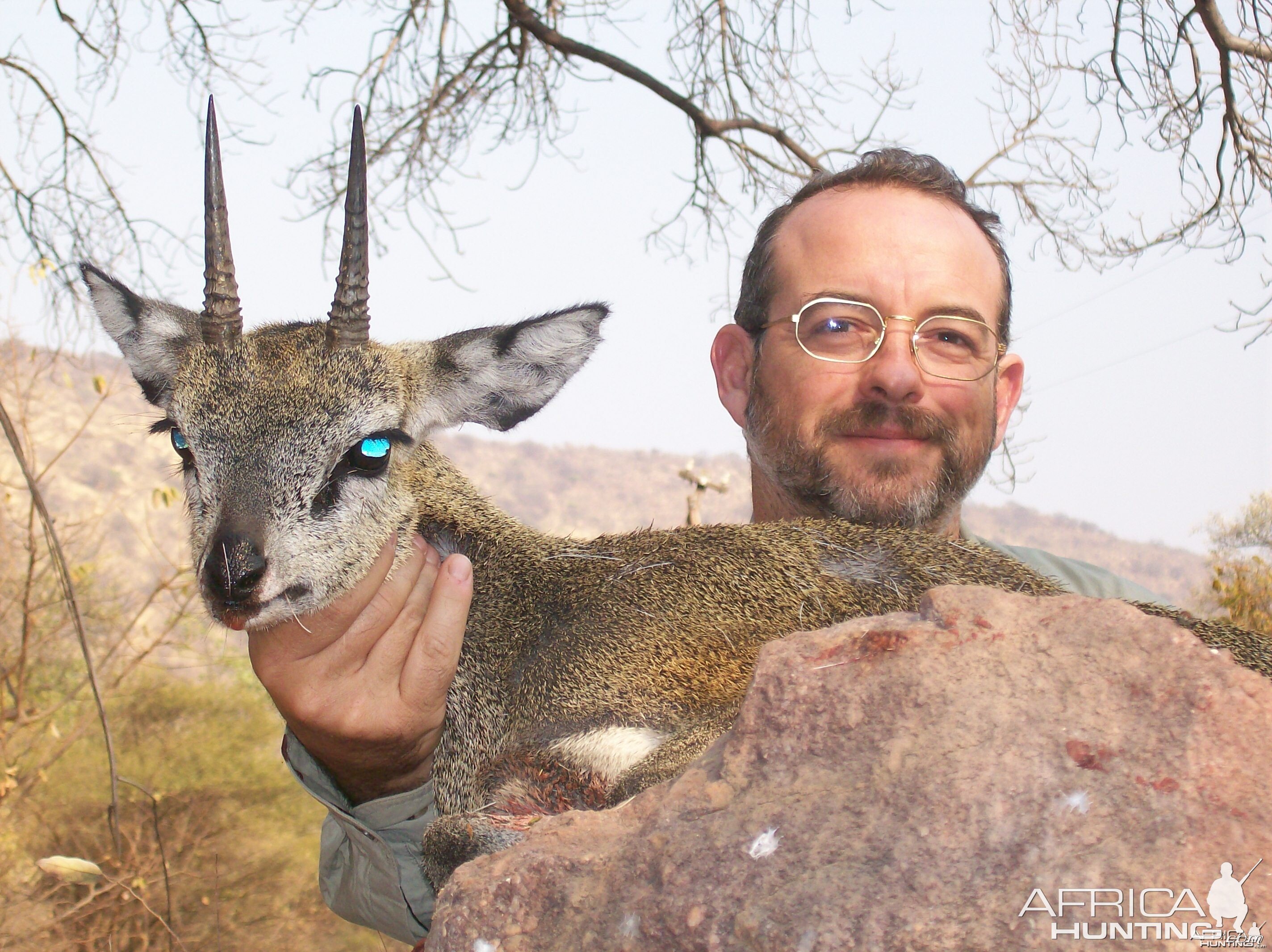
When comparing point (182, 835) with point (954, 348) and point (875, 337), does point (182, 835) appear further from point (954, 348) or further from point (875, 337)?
point (954, 348)

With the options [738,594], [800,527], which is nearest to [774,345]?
[800,527]

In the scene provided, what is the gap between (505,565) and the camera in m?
3.69

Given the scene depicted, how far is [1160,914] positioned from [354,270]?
9.93 ft

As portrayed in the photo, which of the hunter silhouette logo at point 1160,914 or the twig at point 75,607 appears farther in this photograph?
the twig at point 75,607

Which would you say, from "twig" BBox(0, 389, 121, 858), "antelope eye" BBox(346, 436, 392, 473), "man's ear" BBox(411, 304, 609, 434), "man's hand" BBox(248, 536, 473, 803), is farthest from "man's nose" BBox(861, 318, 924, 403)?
"twig" BBox(0, 389, 121, 858)

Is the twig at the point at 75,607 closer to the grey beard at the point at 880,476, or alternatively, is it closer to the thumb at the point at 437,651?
the thumb at the point at 437,651

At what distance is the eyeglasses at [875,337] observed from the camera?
448 centimetres

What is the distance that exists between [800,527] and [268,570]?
1871 millimetres

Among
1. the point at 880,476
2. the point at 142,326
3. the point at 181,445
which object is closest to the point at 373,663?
the point at 181,445

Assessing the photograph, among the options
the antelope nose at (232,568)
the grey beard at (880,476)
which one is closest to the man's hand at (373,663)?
the antelope nose at (232,568)

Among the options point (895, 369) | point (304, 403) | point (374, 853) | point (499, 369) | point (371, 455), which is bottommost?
point (374, 853)

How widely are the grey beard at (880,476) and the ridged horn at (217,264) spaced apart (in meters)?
2.61

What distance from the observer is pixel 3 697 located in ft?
32.0

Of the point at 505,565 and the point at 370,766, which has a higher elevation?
the point at 505,565
